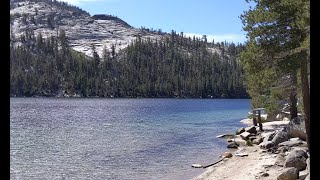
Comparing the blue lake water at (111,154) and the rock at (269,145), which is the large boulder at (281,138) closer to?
the rock at (269,145)

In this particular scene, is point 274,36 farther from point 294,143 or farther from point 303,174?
point 294,143

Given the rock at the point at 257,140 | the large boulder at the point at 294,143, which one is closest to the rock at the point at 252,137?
the rock at the point at 257,140

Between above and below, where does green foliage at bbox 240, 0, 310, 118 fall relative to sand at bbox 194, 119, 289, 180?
above

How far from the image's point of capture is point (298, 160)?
1966 cm

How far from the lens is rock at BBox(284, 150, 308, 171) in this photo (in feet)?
63.7

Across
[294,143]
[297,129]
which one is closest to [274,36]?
[294,143]

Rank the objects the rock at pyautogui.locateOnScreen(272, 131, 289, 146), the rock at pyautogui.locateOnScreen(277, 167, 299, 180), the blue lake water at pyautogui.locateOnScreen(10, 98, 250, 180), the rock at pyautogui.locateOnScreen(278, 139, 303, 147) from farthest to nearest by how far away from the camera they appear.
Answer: the rock at pyautogui.locateOnScreen(272, 131, 289, 146) → the blue lake water at pyautogui.locateOnScreen(10, 98, 250, 180) → the rock at pyautogui.locateOnScreen(278, 139, 303, 147) → the rock at pyautogui.locateOnScreen(277, 167, 299, 180)

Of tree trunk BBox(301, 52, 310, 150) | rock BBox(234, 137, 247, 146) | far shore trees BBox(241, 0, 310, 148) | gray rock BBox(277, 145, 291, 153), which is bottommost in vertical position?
rock BBox(234, 137, 247, 146)

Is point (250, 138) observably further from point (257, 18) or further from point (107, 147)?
point (257, 18)

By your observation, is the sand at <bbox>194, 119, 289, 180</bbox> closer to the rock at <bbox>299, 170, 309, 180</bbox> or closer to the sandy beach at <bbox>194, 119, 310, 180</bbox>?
the sandy beach at <bbox>194, 119, 310, 180</bbox>

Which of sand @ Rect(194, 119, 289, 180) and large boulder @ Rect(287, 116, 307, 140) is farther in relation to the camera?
large boulder @ Rect(287, 116, 307, 140)

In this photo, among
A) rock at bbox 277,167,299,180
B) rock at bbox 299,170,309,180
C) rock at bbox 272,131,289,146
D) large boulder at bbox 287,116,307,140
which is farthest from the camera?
rock at bbox 272,131,289,146

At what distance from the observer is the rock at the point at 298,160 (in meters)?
19.4

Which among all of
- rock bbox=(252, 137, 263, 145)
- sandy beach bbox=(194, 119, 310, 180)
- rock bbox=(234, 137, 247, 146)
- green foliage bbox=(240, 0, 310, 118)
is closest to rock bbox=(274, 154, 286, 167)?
sandy beach bbox=(194, 119, 310, 180)
